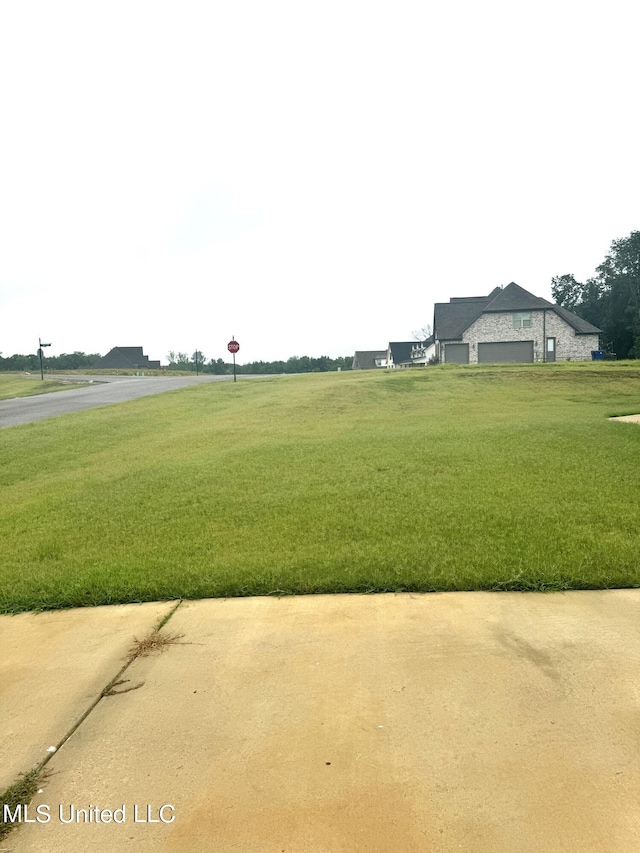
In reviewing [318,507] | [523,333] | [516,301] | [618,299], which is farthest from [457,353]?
[318,507]

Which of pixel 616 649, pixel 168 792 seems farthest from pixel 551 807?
pixel 168 792

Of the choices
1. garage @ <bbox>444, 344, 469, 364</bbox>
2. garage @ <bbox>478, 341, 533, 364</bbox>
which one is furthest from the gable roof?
garage @ <bbox>478, 341, 533, 364</bbox>

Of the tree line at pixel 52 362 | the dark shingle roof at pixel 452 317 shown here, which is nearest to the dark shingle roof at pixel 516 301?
the dark shingle roof at pixel 452 317

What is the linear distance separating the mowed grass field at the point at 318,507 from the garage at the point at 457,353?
29.5 m

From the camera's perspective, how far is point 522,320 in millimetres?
38781

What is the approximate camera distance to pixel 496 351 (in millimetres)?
39312

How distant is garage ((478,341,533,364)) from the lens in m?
38.9

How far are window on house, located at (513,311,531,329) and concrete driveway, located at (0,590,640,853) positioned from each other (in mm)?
38627

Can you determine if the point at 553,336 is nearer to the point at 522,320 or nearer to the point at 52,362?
the point at 522,320

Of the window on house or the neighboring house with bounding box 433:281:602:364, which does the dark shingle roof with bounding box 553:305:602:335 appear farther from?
the window on house

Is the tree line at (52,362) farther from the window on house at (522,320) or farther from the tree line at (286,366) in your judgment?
the window on house at (522,320)

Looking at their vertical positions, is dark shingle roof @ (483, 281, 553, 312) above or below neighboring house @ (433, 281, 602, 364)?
above

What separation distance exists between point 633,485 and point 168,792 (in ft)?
19.2

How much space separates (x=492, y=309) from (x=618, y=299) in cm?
2229
